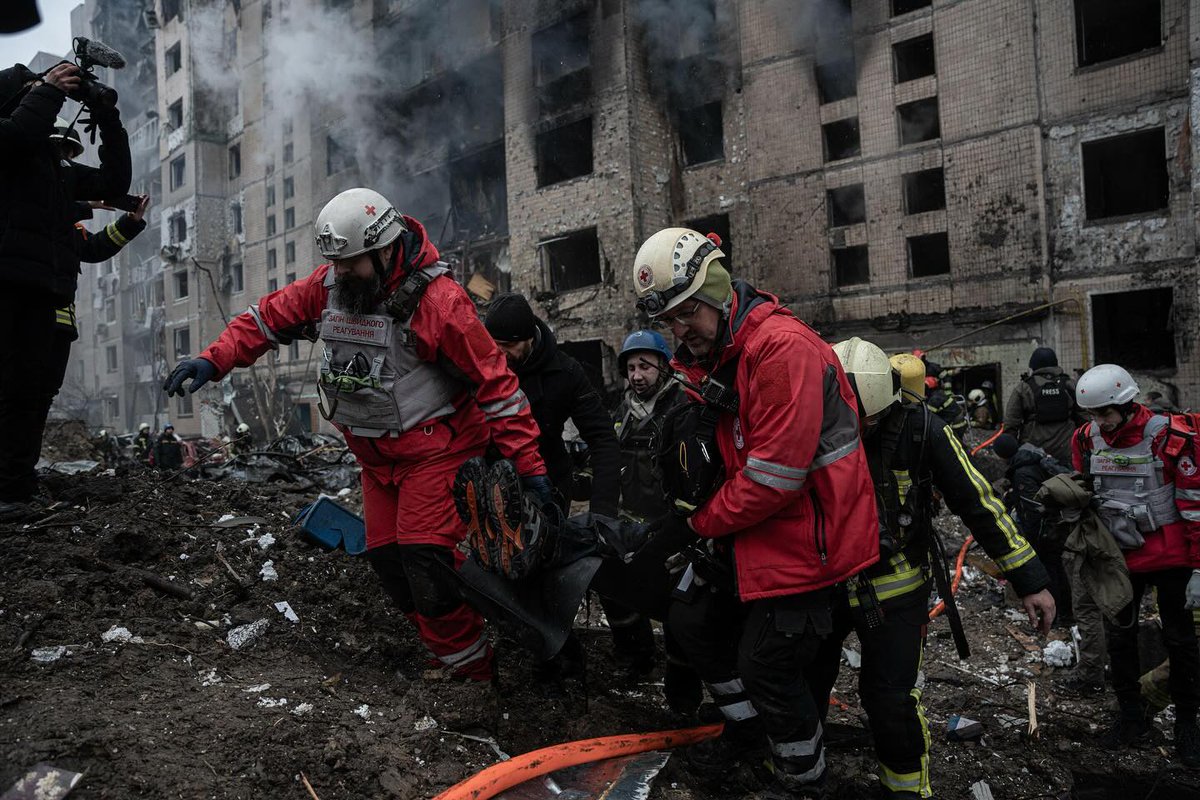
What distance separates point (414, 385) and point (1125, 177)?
51.2ft

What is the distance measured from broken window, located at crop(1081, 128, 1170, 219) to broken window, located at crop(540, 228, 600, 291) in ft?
34.3

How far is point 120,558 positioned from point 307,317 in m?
1.75

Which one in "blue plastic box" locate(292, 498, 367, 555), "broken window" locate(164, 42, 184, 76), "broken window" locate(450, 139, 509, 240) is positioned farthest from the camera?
"broken window" locate(164, 42, 184, 76)

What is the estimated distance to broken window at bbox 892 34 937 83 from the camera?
587 inches

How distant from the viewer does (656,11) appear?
17844 millimetres

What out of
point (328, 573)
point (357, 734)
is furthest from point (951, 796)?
point (328, 573)

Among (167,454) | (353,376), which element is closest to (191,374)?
(353,376)

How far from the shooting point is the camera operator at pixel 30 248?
3721mm

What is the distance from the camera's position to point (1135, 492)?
411 centimetres

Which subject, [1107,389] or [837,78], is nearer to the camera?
[1107,389]

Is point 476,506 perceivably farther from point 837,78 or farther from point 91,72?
point 837,78

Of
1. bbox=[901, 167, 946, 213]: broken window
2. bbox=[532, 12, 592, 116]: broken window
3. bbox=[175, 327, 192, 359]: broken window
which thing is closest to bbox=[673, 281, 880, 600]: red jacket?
bbox=[901, 167, 946, 213]: broken window

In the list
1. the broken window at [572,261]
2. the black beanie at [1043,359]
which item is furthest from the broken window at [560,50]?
the black beanie at [1043,359]

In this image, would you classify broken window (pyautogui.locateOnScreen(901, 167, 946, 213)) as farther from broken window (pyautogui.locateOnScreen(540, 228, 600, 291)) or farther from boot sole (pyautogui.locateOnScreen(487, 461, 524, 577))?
boot sole (pyautogui.locateOnScreen(487, 461, 524, 577))
